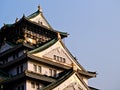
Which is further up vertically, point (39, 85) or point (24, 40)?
point (24, 40)

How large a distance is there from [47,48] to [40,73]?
4.07 meters

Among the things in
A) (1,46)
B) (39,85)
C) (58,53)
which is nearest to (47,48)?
(58,53)

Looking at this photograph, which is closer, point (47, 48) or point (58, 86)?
point (58, 86)

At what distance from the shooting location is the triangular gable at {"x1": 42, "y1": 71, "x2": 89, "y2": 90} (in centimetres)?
4748

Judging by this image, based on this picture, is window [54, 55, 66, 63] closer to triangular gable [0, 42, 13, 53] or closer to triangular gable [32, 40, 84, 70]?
triangular gable [32, 40, 84, 70]

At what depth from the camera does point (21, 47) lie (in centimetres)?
5519

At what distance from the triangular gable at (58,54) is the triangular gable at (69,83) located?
13.2ft

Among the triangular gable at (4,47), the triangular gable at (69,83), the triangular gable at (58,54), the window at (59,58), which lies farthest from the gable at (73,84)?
the triangular gable at (4,47)

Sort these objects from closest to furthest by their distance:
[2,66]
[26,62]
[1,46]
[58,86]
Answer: [58,86], [26,62], [2,66], [1,46]

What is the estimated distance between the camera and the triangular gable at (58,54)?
53.8 meters

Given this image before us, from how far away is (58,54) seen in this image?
2188 inches

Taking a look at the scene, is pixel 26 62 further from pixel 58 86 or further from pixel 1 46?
pixel 1 46

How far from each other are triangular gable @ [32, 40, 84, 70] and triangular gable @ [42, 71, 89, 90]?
403cm

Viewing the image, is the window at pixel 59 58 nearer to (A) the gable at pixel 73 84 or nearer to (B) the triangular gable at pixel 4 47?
(A) the gable at pixel 73 84
